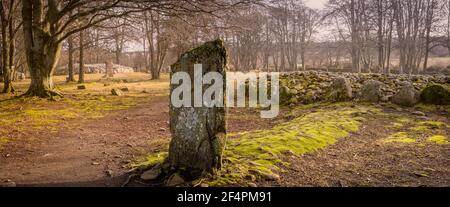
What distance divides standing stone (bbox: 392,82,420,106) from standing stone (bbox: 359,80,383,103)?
1.68 ft

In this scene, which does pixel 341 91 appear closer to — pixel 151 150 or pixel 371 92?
pixel 371 92

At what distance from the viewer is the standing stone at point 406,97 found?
1031cm

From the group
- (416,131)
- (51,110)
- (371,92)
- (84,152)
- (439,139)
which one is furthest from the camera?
(371,92)

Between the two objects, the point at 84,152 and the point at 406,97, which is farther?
the point at 406,97

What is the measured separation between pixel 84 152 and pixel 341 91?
27.8 feet

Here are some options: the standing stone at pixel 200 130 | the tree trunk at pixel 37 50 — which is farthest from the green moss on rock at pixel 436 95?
the tree trunk at pixel 37 50

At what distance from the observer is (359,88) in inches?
483

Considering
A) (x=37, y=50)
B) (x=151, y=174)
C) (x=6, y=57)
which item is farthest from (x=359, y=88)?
(x=6, y=57)

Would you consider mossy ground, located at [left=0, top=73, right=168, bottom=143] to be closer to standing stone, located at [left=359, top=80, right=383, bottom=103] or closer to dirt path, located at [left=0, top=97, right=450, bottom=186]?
dirt path, located at [left=0, top=97, right=450, bottom=186]

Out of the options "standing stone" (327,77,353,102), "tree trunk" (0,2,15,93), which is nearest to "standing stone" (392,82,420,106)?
"standing stone" (327,77,353,102)

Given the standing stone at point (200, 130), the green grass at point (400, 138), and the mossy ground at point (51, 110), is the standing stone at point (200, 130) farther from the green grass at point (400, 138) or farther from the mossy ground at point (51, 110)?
the mossy ground at point (51, 110)

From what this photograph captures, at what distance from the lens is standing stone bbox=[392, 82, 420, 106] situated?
10312mm
